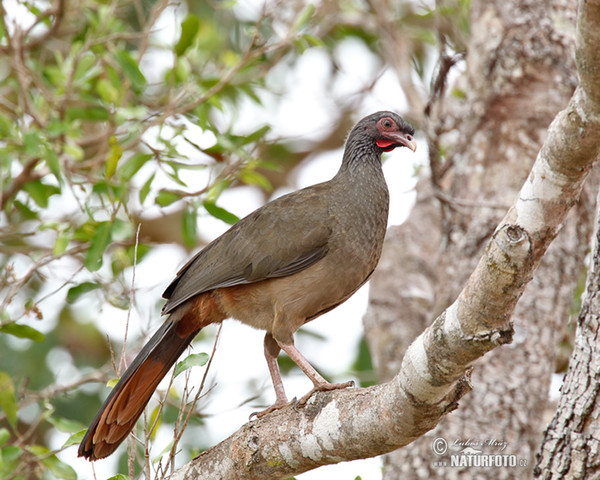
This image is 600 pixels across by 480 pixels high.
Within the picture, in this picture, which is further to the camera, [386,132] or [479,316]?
[386,132]

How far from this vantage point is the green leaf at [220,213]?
4488 millimetres

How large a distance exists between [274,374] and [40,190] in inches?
74.7

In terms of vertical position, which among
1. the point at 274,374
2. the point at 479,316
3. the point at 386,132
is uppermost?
the point at 386,132

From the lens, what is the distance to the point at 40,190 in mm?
4832

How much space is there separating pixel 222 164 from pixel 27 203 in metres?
1.34

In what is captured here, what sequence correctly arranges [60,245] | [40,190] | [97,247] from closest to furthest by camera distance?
[97,247] → [60,245] → [40,190]

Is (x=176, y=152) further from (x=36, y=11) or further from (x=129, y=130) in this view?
(x=36, y=11)

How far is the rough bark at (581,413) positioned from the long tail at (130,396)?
1967 mm

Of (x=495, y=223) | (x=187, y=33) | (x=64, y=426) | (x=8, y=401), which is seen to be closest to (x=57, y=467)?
(x=64, y=426)

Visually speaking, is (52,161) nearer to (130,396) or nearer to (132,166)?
(132,166)

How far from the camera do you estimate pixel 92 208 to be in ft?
15.3

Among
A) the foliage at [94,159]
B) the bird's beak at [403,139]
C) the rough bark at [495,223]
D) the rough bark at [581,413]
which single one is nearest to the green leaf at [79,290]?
the foliage at [94,159]

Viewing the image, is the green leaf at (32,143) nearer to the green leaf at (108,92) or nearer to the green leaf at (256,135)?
the green leaf at (108,92)

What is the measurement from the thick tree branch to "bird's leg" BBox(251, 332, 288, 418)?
76cm
